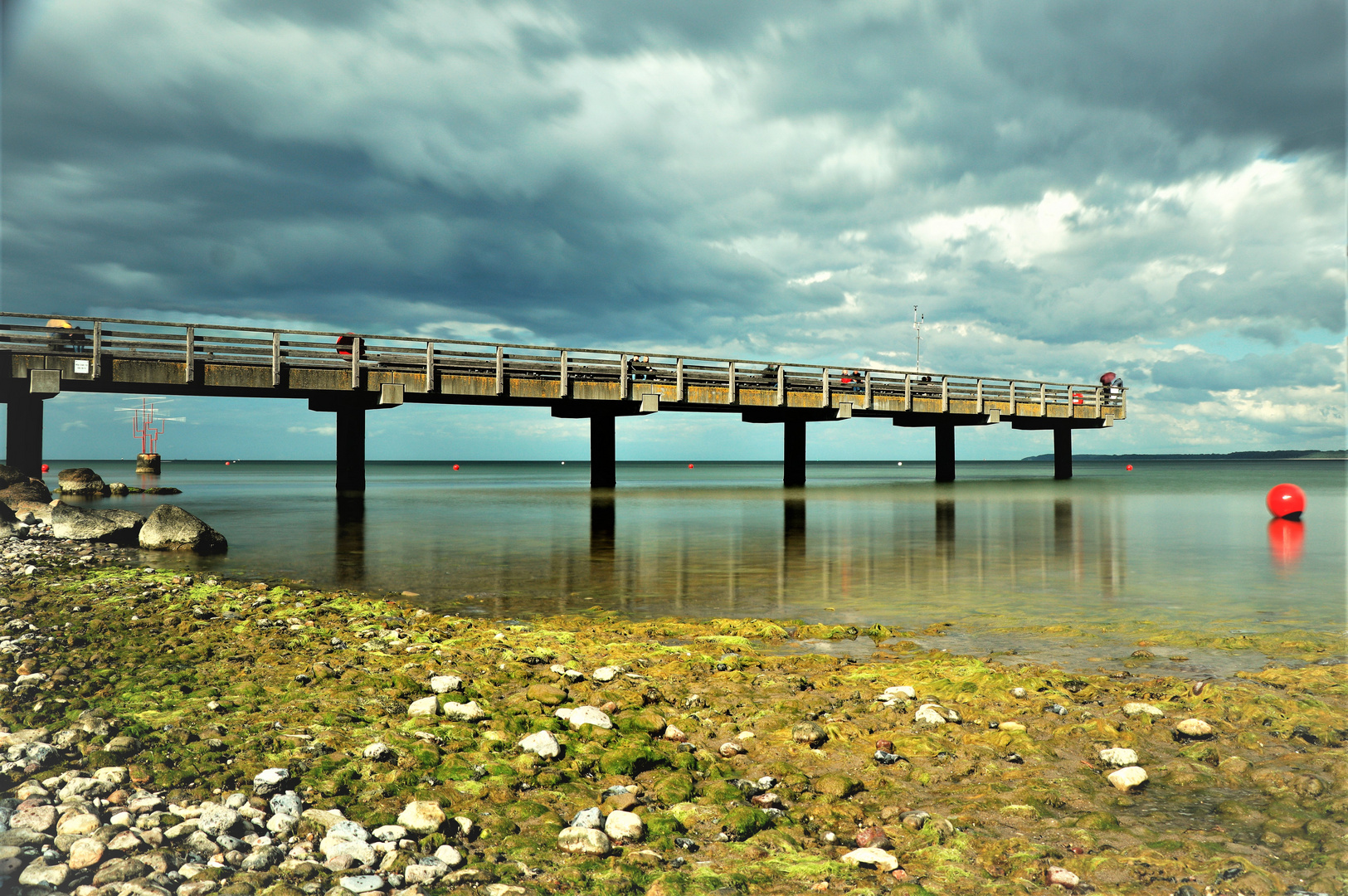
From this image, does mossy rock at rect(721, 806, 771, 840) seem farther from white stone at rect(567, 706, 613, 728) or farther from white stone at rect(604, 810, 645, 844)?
white stone at rect(567, 706, 613, 728)

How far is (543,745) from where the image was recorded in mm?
4500

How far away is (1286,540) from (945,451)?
3130cm

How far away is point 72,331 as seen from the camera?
75.2 ft

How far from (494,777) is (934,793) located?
2350 mm

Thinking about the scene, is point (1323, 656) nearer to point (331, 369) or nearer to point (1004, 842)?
point (1004, 842)

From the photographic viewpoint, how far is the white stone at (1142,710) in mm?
5188

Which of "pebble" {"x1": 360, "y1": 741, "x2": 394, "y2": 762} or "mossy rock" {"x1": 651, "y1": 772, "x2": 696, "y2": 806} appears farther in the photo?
"pebble" {"x1": 360, "y1": 741, "x2": 394, "y2": 762}

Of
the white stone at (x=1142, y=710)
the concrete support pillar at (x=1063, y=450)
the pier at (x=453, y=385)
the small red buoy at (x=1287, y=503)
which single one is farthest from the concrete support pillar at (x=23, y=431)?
the concrete support pillar at (x=1063, y=450)

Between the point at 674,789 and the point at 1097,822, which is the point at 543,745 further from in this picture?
the point at 1097,822

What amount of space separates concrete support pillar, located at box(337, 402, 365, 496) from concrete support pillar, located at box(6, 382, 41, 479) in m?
9.31

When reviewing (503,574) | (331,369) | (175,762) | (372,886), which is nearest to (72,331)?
(331,369)

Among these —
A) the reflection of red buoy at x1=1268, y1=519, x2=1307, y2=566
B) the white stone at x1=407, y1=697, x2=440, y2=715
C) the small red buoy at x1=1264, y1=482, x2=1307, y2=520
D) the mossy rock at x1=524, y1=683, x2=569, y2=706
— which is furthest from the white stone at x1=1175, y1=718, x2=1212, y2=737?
the small red buoy at x1=1264, y1=482, x2=1307, y2=520

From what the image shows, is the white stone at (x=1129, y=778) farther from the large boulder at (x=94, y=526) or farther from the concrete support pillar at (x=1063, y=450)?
the concrete support pillar at (x=1063, y=450)

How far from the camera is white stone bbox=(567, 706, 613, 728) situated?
491cm
